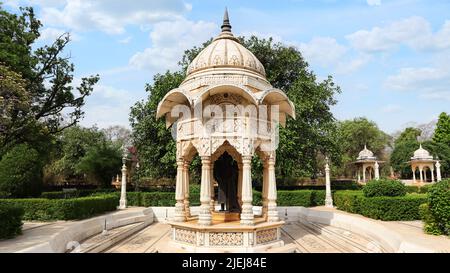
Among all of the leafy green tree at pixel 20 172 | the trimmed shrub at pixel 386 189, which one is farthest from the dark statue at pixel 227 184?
the leafy green tree at pixel 20 172

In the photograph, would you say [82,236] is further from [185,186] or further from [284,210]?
[284,210]

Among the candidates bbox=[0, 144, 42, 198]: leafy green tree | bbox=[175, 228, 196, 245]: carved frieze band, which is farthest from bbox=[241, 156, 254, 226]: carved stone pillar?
bbox=[0, 144, 42, 198]: leafy green tree

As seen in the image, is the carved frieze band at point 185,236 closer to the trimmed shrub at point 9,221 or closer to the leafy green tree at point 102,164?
the trimmed shrub at point 9,221

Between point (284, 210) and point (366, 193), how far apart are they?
4632mm

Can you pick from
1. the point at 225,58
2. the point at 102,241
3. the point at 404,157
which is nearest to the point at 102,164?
the point at 102,241

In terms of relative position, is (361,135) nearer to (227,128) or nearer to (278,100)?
(278,100)

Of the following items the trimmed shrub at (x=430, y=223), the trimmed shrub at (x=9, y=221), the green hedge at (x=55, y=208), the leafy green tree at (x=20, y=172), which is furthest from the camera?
the leafy green tree at (x=20, y=172)

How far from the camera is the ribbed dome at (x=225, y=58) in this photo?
9.51 m

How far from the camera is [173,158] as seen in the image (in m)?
20.3

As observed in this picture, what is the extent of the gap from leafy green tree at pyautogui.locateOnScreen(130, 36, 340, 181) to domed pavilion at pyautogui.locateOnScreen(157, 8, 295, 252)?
11.0 meters

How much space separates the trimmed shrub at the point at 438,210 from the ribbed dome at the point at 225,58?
682 centimetres

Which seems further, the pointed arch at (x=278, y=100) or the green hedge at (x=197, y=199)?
the green hedge at (x=197, y=199)

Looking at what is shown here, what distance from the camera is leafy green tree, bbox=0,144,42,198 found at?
17250 millimetres
